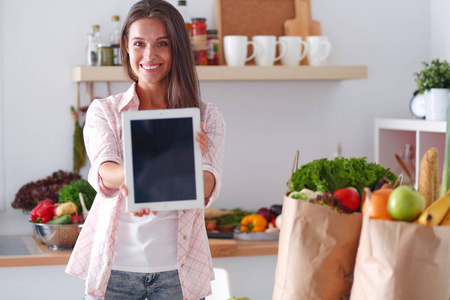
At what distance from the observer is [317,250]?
3.30ft

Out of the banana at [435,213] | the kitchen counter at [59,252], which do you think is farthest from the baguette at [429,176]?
the kitchen counter at [59,252]

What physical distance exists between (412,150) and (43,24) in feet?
5.93

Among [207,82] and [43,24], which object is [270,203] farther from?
[43,24]

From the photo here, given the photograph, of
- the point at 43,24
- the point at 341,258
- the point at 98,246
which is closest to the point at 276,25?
the point at 43,24

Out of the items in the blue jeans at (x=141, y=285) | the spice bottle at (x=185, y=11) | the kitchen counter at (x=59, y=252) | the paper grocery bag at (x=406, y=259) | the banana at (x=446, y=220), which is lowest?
the kitchen counter at (x=59, y=252)

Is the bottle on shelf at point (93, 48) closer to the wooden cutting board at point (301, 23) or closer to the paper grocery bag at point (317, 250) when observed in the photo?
the wooden cutting board at point (301, 23)

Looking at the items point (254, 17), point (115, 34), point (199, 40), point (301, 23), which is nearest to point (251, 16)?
point (254, 17)

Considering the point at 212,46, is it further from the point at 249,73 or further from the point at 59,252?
the point at 59,252

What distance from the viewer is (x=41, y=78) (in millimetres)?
2846

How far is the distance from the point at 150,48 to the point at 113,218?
405 mm

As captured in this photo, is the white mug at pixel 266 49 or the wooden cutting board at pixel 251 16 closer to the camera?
the white mug at pixel 266 49

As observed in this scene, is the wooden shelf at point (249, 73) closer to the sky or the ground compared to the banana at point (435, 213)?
closer to the sky

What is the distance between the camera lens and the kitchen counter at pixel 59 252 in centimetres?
240

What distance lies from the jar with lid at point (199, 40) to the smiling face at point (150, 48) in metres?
1.27
